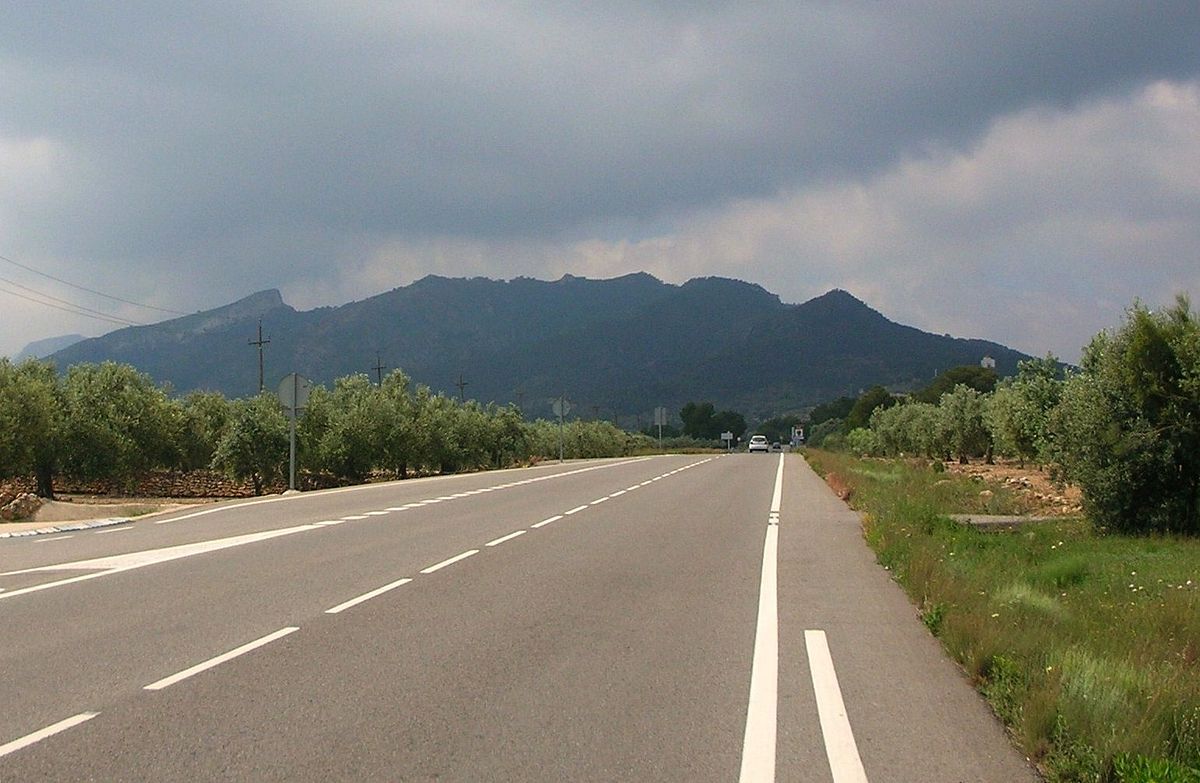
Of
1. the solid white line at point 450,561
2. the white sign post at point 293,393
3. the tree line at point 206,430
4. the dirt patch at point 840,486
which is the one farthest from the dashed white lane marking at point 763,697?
the tree line at point 206,430

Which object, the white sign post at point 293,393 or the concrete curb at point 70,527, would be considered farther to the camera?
the white sign post at point 293,393

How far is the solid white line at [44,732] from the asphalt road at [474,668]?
0.02 m

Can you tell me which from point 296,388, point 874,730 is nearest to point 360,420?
point 296,388

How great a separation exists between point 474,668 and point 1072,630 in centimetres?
511

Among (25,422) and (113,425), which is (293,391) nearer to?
(25,422)

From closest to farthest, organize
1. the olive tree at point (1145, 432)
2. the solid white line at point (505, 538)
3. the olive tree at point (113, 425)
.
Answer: the solid white line at point (505, 538)
the olive tree at point (1145, 432)
the olive tree at point (113, 425)

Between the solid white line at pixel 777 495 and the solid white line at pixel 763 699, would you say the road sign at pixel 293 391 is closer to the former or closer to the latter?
the solid white line at pixel 777 495

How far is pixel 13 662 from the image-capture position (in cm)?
791

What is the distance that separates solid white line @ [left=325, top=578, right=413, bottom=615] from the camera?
10109 millimetres

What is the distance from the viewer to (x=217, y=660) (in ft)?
26.0

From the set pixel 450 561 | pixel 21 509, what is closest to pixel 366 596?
pixel 450 561

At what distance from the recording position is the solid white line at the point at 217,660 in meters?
7.21

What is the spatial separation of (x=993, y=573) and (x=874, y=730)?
7291mm

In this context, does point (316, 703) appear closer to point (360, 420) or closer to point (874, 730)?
point (874, 730)
